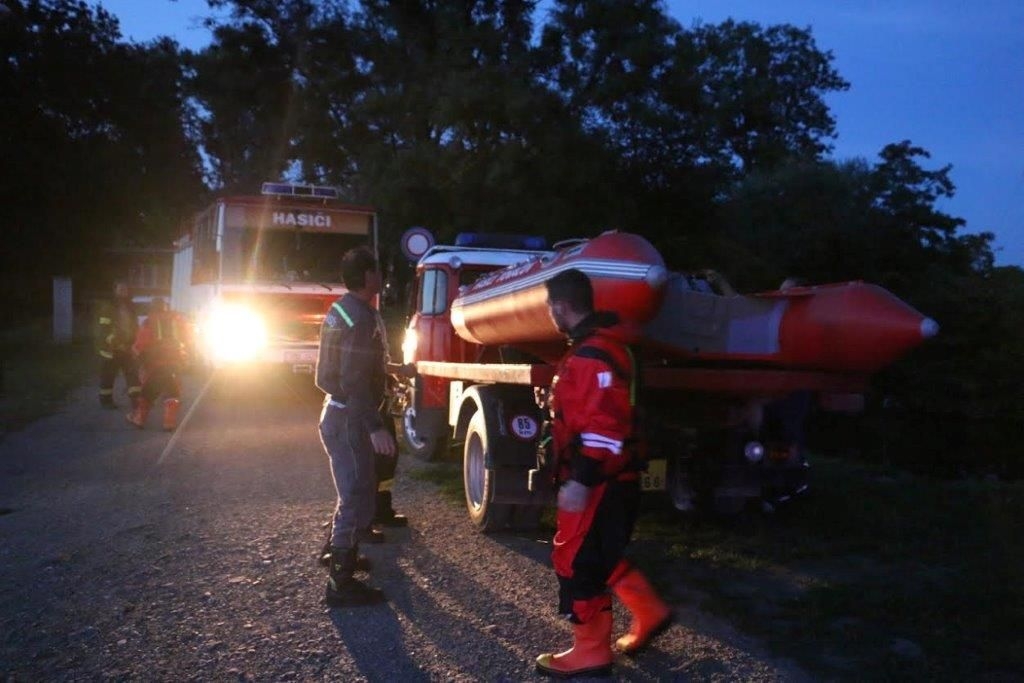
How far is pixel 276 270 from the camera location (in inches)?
587

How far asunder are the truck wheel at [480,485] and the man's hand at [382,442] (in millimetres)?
1421

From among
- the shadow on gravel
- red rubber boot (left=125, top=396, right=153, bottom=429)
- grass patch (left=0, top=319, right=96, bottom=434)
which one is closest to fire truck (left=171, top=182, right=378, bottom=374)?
red rubber boot (left=125, top=396, right=153, bottom=429)

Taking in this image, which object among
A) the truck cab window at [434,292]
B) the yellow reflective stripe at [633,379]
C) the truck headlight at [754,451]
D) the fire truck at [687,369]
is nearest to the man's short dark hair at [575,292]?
the yellow reflective stripe at [633,379]

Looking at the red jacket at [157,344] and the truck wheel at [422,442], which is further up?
the red jacket at [157,344]

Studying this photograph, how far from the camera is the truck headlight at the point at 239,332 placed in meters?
14.5

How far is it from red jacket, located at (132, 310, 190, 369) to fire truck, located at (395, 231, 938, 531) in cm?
577

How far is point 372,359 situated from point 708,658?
2.40 metres

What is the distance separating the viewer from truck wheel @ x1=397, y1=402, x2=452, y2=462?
10.3m

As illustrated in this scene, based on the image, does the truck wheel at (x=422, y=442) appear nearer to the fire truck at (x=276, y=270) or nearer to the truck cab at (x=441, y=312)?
the truck cab at (x=441, y=312)


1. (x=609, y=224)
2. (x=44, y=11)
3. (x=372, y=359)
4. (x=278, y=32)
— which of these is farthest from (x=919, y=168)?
(x=44, y=11)

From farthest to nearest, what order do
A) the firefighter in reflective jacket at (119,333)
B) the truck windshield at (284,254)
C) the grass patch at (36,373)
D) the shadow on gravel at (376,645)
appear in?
the grass patch at (36,373)
the truck windshield at (284,254)
the firefighter in reflective jacket at (119,333)
the shadow on gravel at (376,645)

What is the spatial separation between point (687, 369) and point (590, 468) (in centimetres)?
180

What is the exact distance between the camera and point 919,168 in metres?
→ 25.6

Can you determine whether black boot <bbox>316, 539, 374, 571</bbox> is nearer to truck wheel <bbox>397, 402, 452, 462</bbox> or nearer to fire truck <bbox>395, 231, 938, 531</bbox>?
fire truck <bbox>395, 231, 938, 531</bbox>
